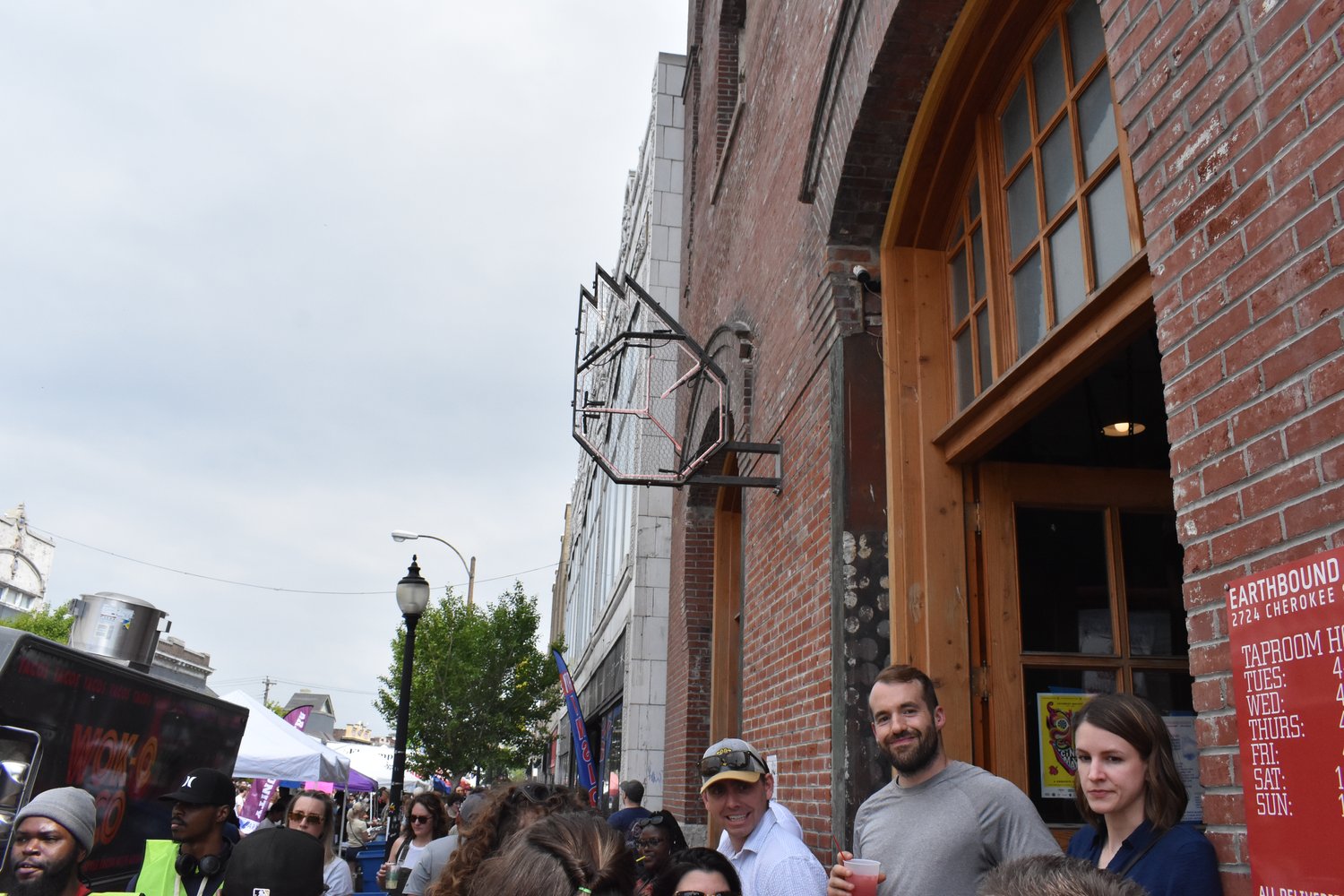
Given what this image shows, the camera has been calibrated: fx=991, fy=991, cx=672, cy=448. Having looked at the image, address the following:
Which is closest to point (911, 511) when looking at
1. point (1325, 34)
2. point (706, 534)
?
point (1325, 34)

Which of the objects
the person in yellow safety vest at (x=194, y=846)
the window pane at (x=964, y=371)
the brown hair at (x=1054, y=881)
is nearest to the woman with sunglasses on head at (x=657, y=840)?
the person in yellow safety vest at (x=194, y=846)

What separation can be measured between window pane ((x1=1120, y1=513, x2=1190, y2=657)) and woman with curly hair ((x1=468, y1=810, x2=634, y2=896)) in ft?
10.2

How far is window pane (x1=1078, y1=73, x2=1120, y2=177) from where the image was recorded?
348cm

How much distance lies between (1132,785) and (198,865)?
3.95m

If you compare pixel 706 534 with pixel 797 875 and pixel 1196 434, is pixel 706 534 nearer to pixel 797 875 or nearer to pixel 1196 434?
pixel 797 875

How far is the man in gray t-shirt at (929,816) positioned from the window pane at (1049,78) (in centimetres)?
237

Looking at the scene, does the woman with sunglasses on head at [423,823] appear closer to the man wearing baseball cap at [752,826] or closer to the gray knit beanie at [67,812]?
the gray knit beanie at [67,812]

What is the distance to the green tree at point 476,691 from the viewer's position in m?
32.4

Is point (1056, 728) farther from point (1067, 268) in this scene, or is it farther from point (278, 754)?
point (278, 754)

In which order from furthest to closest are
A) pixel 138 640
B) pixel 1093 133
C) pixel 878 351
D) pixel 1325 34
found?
pixel 138 640 → pixel 878 351 → pixel 1093 133 → pixel 1325 34

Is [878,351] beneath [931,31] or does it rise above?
beneath

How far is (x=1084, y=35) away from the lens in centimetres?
378

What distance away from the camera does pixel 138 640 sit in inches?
330

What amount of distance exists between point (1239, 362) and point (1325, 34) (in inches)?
26.7
